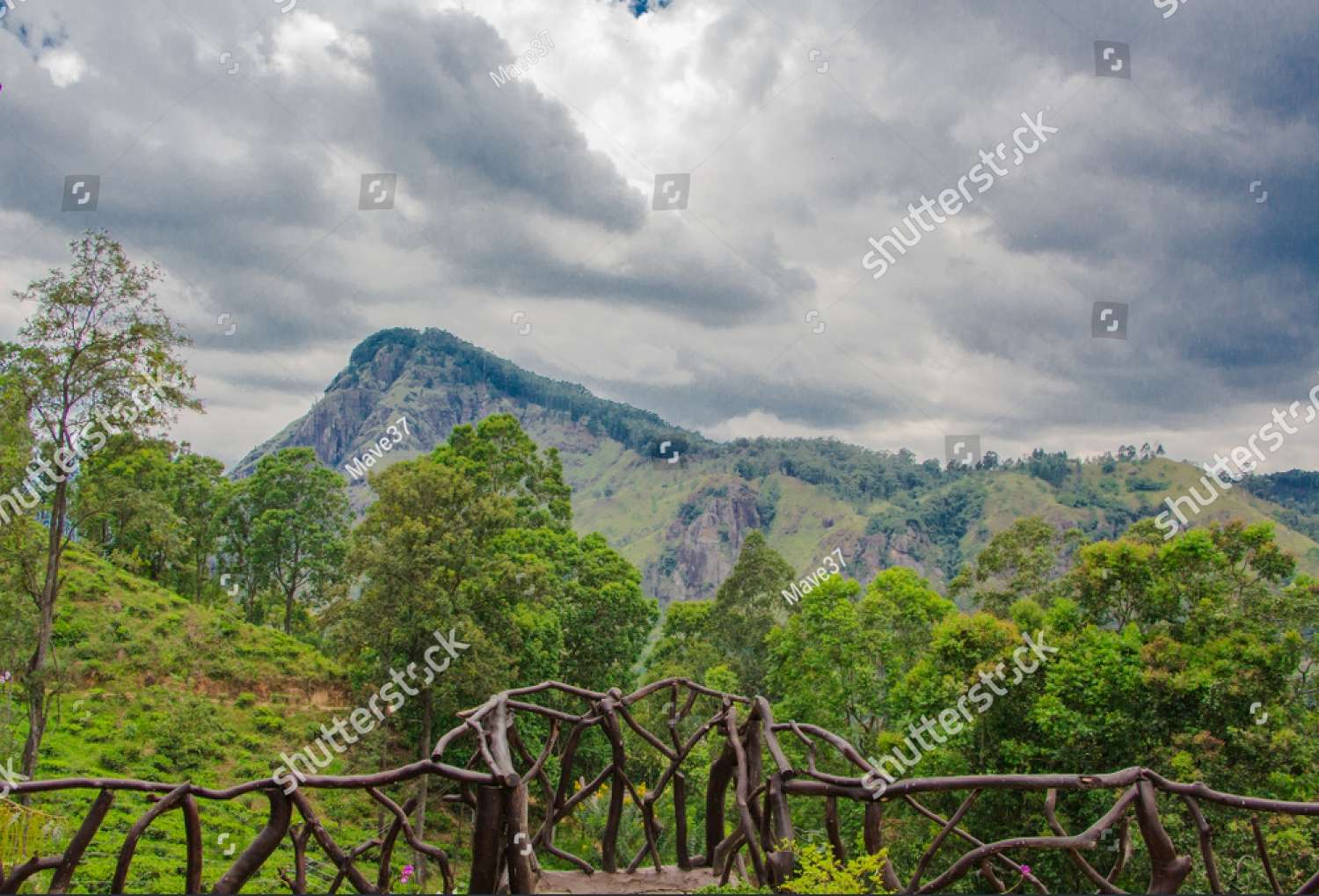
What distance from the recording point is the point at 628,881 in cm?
450

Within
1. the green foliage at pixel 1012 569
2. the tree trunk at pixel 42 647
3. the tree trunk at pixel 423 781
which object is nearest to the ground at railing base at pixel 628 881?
the tree trunk at pixel 423 781

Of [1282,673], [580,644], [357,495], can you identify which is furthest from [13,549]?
[357,495]

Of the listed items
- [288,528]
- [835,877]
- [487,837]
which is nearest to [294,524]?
[288,528]

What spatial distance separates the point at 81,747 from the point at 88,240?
13658 mm

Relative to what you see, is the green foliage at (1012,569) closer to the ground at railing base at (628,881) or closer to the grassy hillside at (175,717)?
the grassy hillside at (175,717)

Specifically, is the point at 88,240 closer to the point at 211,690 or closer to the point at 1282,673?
the point at 211,690

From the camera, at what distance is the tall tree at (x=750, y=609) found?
36188 mm

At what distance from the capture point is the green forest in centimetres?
1670

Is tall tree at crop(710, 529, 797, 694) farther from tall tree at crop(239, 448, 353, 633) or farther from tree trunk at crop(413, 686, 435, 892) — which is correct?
tall tree at crop(239, 448, 353, 633)

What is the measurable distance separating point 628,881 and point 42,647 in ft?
62.5

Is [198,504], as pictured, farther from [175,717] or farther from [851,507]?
[851,507]

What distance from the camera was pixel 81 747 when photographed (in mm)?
22922

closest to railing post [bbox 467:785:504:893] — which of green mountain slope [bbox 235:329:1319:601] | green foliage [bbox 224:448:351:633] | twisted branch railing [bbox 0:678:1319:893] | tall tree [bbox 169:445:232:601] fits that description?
twisted branch railing [bbox 0:678:1319:893]

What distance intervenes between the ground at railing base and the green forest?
16.8 feet
